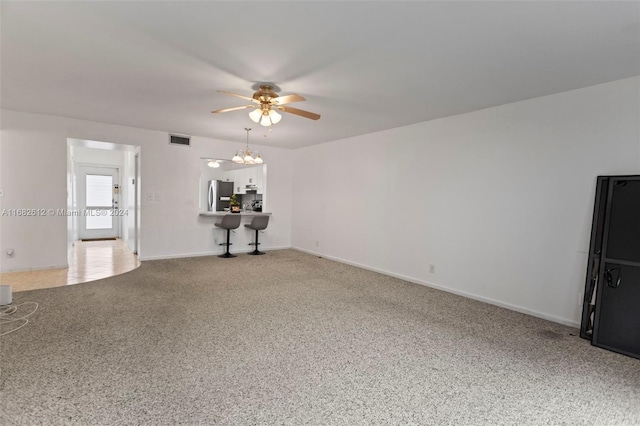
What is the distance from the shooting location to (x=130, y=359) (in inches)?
92.4

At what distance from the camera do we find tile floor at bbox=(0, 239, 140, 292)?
4.27 m

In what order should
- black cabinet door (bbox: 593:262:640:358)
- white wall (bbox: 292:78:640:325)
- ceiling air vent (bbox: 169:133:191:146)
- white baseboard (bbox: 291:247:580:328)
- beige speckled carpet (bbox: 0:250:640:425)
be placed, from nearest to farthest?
beige speckled carpet (bbox: 0:250:640:425), black cabinet door (bbox: 593:262:640:358), white wall (bbox: 292:78:640:325), white baseboard (bbox: 291:247:580:328), ceiling air vent (bbox: 169:133:191:146)

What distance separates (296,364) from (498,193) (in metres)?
3.18

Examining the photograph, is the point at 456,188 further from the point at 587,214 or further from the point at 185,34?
the point at 185,34

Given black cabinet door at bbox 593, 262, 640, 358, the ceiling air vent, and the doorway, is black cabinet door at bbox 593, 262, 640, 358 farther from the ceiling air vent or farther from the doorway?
the doorway

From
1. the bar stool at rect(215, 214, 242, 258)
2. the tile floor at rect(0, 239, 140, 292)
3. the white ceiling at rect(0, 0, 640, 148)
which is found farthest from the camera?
the bar stool at rect(215, 214, 242, 258)

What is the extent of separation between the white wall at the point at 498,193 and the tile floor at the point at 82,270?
4235mm

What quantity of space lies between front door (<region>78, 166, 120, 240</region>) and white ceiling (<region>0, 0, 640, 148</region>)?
5023 millimetres

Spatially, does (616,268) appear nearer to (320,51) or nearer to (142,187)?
(320,51)

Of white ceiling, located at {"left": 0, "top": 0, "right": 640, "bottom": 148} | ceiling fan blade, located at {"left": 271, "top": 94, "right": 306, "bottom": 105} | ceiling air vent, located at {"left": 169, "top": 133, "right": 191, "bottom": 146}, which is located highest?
white ceiling, located at {"left": 0, "top": 0, "right": 640, "bottom": 148}

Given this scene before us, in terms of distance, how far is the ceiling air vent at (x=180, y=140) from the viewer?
6.04 m

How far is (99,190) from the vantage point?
8703 millimetres

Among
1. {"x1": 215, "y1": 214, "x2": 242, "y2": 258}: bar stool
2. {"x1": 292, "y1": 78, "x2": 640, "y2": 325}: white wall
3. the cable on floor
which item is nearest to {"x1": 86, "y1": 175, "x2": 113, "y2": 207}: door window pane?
{"x1": 215, "y1": 214, "x2": 242, "y2": 258}: bar stool

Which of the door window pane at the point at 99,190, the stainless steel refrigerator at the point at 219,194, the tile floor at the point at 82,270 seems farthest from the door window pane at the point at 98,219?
the stainless steel refrigerator at the point at 219,194
